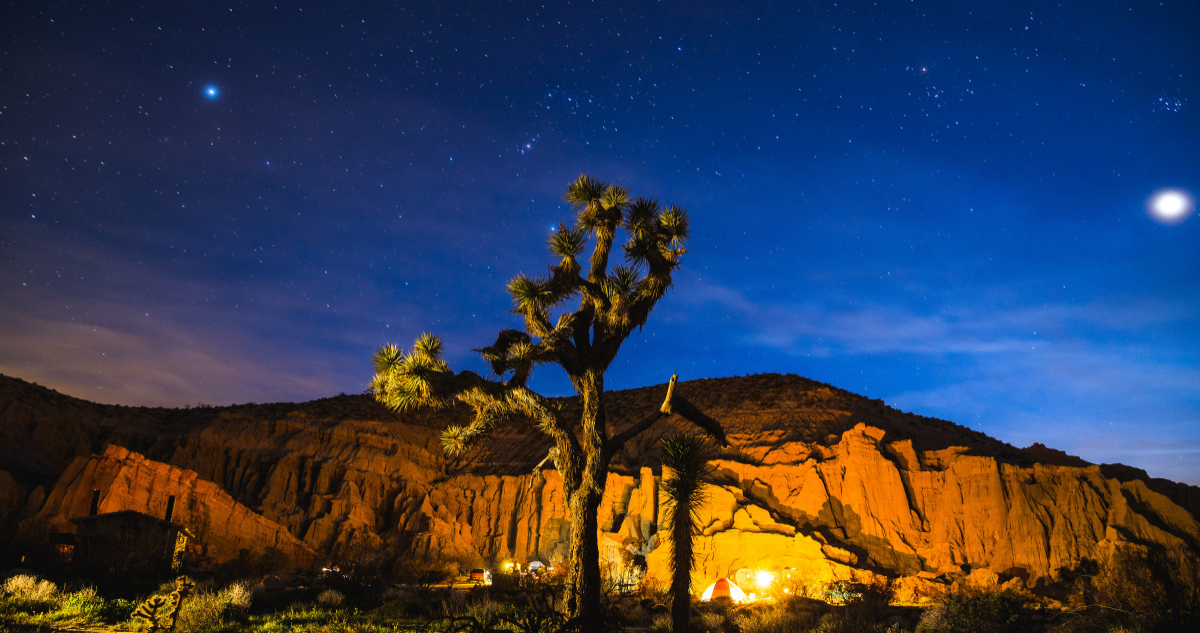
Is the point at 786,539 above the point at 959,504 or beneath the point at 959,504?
beneath

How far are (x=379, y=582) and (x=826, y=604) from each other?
1472 cm

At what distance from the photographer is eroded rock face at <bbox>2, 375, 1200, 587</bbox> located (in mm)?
24672

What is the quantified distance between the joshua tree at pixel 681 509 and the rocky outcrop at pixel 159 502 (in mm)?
25199

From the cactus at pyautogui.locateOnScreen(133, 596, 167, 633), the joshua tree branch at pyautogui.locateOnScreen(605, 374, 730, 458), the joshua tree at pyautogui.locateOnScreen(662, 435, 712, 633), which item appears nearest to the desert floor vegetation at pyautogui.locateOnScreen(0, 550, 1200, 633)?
the cactus at pyautogui.locateOnScreen(133, 596, 167, 633)

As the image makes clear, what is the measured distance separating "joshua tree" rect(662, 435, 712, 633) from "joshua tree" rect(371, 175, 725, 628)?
1.92 meters

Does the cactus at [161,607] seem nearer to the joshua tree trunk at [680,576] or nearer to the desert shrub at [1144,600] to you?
the joshua tree trunk at [680,576]

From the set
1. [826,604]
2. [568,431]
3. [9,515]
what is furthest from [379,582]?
[9,515]

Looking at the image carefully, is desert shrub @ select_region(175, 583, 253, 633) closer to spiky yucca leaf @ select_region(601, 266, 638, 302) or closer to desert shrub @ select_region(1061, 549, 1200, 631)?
spiky yucca leaf @ select_region(601, 266, 638, 302)

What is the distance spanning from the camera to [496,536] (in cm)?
3803

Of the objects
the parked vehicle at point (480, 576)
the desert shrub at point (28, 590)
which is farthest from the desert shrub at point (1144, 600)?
the desert shrub at point (28, 590)

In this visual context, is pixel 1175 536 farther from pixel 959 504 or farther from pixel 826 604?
pixel 826 604

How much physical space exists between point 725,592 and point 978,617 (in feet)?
28.7

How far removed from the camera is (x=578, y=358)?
14.6 metres

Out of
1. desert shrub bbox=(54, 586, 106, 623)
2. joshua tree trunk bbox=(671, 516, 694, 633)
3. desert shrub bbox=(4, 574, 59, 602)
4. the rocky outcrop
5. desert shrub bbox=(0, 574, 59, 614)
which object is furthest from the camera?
the rocky outcrop
